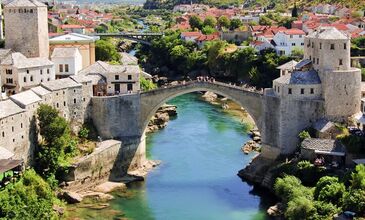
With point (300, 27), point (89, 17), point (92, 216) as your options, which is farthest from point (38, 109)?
point (89, 17)

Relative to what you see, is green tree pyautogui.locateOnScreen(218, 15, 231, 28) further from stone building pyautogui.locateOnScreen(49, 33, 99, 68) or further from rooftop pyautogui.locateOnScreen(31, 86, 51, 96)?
rooftop pyautogui.locateOnScreen(31, 86, 51, 96)

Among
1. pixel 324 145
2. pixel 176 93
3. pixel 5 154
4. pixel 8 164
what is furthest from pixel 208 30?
pixel 8 164

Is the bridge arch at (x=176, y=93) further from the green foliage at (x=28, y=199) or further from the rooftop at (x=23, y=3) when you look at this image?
the rooftop at (x=23, y=3)

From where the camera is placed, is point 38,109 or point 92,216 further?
point 38,109

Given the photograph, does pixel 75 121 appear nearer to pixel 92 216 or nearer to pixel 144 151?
pixel 144 151

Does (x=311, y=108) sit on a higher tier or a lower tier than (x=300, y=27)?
lower

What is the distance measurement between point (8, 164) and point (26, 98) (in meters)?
6.94

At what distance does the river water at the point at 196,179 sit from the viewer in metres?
40.4

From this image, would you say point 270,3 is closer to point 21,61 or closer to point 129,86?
point 129,86

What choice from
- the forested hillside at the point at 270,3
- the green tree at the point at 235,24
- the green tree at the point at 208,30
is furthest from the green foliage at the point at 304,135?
the forested hillside at the point at 270,3

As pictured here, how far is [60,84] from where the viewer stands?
45.4 m

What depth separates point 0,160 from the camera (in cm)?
3628

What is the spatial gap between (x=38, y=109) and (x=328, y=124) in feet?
58.7

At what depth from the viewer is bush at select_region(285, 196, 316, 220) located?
1387 inches
